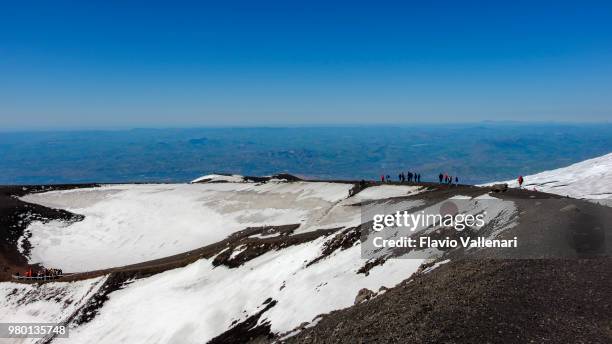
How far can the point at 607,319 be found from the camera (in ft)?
42.2

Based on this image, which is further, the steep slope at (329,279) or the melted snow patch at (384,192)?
the melted snow patch at (384,192)

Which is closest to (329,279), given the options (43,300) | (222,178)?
(43,300)

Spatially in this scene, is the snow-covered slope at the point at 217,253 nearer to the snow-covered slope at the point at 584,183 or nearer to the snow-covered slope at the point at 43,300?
the snow-covered slope at the point at 43,300

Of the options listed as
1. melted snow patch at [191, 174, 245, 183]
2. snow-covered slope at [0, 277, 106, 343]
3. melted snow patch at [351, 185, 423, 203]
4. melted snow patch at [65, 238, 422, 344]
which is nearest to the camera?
melted snow patch at [65, 238, 422, 344]

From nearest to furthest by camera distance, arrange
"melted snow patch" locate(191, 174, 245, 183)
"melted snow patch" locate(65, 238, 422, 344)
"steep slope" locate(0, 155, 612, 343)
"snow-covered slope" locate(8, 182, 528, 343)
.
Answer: "steep slope" locate(0, 155, 612, 343)
"melted snow patch" locate(65, 238, 422, 344)
"snow-covered slope" locate(8, 182, 528, 343)
"melted snow patch" locate(191, 174, 245, 183)

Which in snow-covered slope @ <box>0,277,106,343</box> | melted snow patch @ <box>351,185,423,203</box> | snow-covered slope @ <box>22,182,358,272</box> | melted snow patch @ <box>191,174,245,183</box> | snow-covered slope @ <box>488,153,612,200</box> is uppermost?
snow-covered slope @ <box>488,153,612,200</box>

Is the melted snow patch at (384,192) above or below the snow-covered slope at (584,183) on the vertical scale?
below

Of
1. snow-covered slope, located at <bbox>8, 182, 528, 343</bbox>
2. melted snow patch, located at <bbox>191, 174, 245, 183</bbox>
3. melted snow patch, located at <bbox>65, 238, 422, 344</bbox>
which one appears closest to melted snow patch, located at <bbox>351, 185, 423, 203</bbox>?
snow-covered slope, located at <bbox>8, 182, 528, 343</bbox>

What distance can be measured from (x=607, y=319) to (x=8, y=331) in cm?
4782

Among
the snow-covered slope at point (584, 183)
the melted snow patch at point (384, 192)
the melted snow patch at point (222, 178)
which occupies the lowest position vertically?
the melted snow patch at point (222, 178)

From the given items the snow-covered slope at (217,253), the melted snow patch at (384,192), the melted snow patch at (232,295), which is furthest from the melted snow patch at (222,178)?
the melted snow patch at (232,295)

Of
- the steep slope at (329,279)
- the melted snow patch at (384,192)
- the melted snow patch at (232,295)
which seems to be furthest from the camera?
the melted snow patch at (384,192)

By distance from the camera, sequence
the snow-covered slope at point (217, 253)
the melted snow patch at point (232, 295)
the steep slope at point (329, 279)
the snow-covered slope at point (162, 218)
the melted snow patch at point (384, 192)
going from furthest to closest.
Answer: the snow-covered slope at point (162, 218), the melted snow patch at point (384, 192), the snow-covered slope at point (217, 253), the melted snow patch at point (232, 295), the steep slope at point (329, 279)

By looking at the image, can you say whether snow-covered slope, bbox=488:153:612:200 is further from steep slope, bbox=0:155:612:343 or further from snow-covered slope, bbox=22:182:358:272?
snow-covered slope, bbox=22:182:358:272
